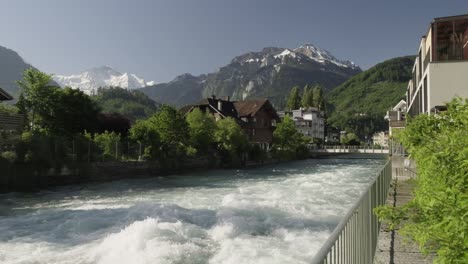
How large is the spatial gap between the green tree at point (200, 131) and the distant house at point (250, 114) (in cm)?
1469

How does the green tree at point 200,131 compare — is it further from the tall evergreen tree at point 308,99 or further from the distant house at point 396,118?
the tall evergreen tree at point 308,99

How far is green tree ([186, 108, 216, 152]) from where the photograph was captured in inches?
1908

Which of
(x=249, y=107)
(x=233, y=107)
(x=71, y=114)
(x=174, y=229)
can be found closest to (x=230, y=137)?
(x=233, y=107)

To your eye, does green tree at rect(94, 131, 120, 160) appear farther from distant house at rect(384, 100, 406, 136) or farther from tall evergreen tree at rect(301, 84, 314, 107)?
tall evergreen tree at rect(301, 84, 314, 107)

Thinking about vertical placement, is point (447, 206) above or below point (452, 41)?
below

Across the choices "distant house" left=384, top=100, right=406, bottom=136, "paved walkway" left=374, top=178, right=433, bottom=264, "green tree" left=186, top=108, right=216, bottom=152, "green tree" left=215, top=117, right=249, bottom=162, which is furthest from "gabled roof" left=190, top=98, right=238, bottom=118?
"paved walkway" left=374, top=178, right=433, bottom=264

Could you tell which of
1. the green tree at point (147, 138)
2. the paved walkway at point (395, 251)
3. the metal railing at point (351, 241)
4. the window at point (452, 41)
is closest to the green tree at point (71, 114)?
the green tree at point (147, 138)

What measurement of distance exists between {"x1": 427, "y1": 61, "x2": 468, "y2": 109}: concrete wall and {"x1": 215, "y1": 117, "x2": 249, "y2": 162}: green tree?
3408cm

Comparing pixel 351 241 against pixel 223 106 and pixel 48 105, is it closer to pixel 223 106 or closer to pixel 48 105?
pixel 48 105

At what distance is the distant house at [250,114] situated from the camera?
67438 millimetres

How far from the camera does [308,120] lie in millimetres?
123000

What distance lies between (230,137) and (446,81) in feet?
114

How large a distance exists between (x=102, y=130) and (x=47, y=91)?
8.09 meters

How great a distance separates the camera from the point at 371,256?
5.52 metres
